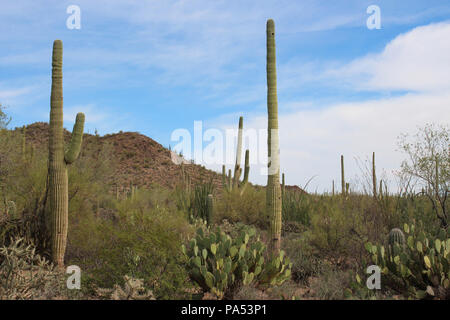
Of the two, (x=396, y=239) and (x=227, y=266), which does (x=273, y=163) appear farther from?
(x=227, y=266)

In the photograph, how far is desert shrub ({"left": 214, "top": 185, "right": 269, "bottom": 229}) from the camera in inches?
527

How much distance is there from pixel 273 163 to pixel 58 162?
4377mm

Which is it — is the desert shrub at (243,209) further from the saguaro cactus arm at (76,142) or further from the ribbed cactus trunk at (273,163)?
the saguaro cactus arm at (76,142)

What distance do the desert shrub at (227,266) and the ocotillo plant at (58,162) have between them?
10.6ft

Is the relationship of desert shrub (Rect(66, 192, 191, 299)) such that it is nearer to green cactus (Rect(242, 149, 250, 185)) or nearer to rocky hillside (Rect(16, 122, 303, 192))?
green cactus (Rect(242, 149, 250, 185))

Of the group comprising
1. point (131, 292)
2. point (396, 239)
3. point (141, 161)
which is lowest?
point (131, 292)

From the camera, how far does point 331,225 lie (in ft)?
30.1

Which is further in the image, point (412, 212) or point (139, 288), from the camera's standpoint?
point (412, 212)

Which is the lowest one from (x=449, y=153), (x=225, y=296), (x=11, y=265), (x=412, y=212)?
(x=225, y=296)

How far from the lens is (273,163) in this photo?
25.7 feet

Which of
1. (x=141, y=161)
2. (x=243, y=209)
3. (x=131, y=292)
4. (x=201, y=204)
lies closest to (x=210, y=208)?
(x=201, y=204)
